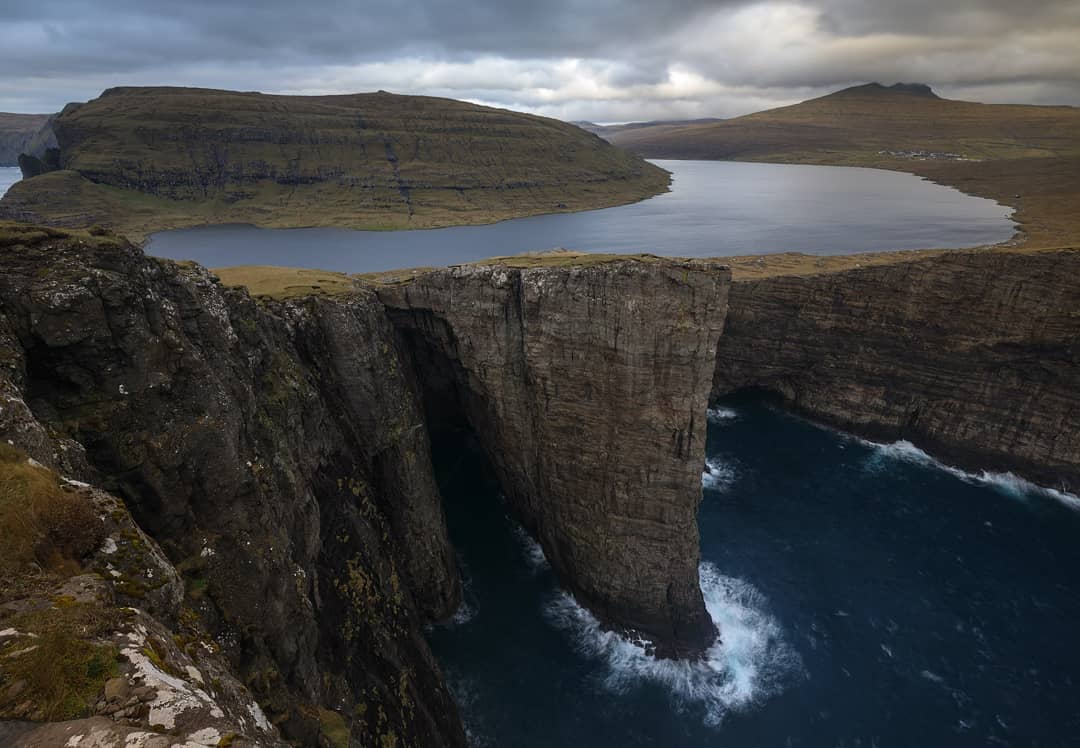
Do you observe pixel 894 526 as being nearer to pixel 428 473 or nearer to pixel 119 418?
pixel 428 473

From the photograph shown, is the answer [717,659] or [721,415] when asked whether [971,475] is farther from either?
[717,659]

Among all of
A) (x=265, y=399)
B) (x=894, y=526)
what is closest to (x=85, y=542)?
(x=265, y=399)

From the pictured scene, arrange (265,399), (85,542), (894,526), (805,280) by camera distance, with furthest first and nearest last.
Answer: (805,280) → (894,526) → (265,399) → (85,542)

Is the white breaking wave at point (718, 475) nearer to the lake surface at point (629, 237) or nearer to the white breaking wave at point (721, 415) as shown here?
the white breaking wave at point (721, 415)

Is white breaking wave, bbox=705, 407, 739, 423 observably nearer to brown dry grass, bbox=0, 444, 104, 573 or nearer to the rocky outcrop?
the rocky outcrop

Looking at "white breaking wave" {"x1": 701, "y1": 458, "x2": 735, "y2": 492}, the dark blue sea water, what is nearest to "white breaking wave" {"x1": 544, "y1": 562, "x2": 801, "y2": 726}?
the dark blue sea water
